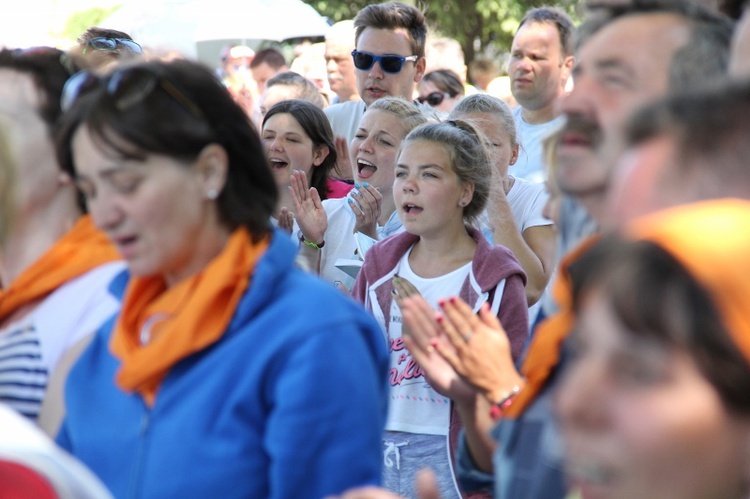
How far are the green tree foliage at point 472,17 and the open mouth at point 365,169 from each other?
10810 mm

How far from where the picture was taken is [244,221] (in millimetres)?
2344

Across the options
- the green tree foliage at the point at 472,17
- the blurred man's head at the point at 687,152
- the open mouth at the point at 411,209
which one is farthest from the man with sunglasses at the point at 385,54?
the green tree foliage at the point at 472,17

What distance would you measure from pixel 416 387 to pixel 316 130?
7.06 feet

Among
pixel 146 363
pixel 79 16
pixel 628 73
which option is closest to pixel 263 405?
pixel 146 363

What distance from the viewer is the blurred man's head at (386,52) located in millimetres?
6445

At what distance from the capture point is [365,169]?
546 centimetres

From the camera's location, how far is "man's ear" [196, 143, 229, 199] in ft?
7.51

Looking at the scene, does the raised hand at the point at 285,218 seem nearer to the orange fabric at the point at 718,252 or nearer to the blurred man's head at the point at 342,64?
the blurred man's head at the point at 342,64

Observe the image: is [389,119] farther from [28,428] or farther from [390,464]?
[28,428]

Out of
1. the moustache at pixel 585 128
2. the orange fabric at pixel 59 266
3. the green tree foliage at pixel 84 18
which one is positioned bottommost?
the green tree foliage at pixel 84 18

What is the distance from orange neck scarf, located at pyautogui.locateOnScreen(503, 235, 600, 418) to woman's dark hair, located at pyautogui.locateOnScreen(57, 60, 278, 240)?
2.26 ft

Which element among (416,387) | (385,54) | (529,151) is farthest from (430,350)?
(385,54)

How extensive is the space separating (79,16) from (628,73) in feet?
66.1

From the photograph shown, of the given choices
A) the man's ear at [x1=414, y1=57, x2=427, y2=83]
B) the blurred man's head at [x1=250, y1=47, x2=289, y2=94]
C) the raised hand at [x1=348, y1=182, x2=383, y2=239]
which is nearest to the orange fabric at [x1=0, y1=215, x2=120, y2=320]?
the raised hand at [x1=348, y1=182, x2=383, y2=239]
